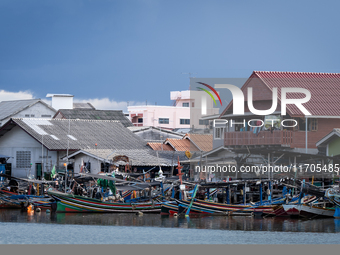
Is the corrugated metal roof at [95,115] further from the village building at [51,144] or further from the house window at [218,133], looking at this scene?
the house window at [218,133]

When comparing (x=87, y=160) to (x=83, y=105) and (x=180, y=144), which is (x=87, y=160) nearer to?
(x=180, y=144)

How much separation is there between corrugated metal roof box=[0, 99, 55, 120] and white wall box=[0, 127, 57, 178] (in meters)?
17.5

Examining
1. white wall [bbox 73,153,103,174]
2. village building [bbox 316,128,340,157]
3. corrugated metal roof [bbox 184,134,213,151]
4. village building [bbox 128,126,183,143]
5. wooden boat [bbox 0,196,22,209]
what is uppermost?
village building [bbox 128,126,183,143]

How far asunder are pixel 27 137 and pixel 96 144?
524 centimetres

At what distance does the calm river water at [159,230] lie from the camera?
1131 inches

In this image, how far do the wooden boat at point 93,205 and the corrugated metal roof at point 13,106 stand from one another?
32007mm

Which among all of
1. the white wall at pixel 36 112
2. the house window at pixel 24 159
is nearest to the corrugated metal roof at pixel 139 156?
the house window at pixel 24 159

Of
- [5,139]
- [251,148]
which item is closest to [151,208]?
[251,148]

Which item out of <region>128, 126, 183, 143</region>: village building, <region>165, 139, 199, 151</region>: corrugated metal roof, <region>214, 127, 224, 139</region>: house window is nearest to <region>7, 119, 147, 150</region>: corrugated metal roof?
<region>165, 139, 199, 151</region>: corrugated metal roof

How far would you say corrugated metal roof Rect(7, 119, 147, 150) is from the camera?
166 feet

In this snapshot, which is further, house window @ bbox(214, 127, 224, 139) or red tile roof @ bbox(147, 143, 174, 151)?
red tile roof @ bbox(147, 143, 174, 151)

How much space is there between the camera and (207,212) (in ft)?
124

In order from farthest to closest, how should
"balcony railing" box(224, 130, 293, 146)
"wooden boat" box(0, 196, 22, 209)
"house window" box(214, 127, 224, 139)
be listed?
"house window" box(214, 127, 224, 139) → "wooden boat" box(0, 196, 22, 209) → "balcony railing" box(224, 130, 293, 146)

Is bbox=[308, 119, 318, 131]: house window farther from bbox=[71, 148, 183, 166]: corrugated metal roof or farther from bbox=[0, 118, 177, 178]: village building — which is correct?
bbox=[0, 118, 177, 178]: village building
